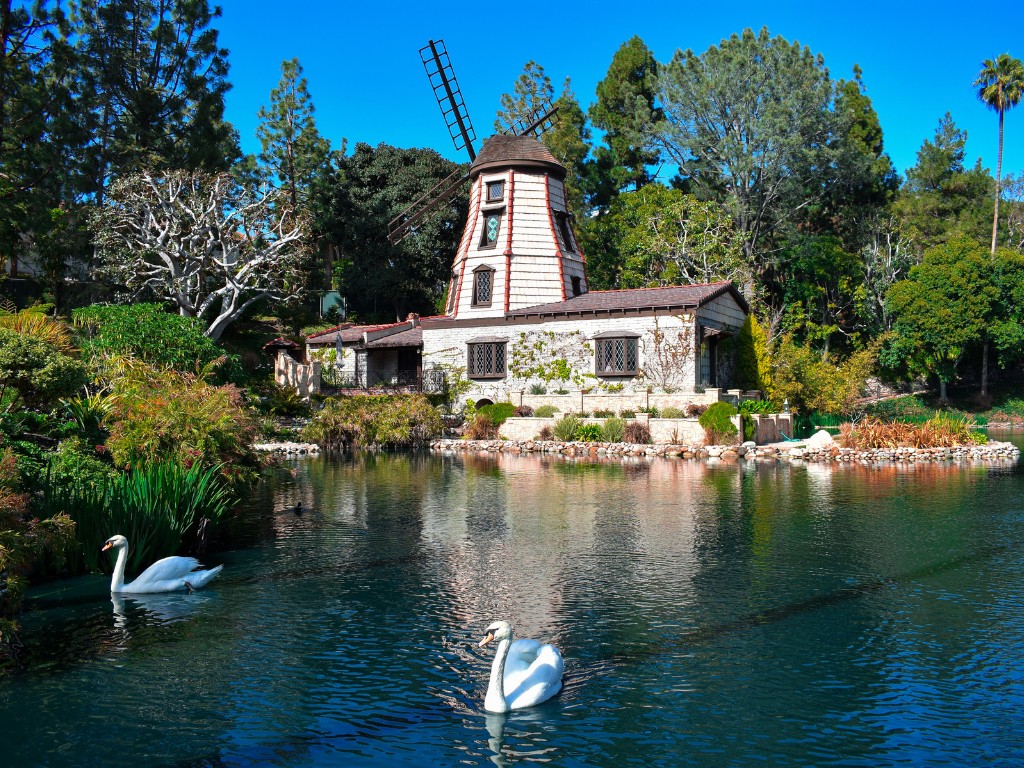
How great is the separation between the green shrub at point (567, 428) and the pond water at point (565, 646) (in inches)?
580

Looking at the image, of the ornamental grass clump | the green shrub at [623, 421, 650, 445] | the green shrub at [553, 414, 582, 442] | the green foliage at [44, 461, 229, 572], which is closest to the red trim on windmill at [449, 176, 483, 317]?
the green shrub at [553, 414, 582, 442]

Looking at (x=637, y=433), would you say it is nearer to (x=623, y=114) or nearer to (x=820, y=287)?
(x=820, y=287)

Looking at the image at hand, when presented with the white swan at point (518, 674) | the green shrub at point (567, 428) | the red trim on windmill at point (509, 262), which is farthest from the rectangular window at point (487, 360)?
the white swan at point (518, 674)

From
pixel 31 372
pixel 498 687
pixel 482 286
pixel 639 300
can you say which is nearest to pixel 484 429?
pixel 482 286

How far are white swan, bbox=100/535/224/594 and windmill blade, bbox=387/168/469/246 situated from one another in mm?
34348

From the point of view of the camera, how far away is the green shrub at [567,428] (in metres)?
30.6

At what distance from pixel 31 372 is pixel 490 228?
94.1ft

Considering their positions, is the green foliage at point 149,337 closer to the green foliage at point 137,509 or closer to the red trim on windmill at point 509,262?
the green foliage at point 137,509

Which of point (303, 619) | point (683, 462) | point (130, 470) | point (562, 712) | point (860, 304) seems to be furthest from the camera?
point (860, 304)

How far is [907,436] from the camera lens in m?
27.2

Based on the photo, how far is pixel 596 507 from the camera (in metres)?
17.0

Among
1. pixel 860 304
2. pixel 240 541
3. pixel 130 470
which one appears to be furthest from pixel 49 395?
pixel 860 304

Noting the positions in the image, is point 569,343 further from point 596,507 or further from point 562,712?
point 562,712

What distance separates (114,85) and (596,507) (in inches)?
1332
